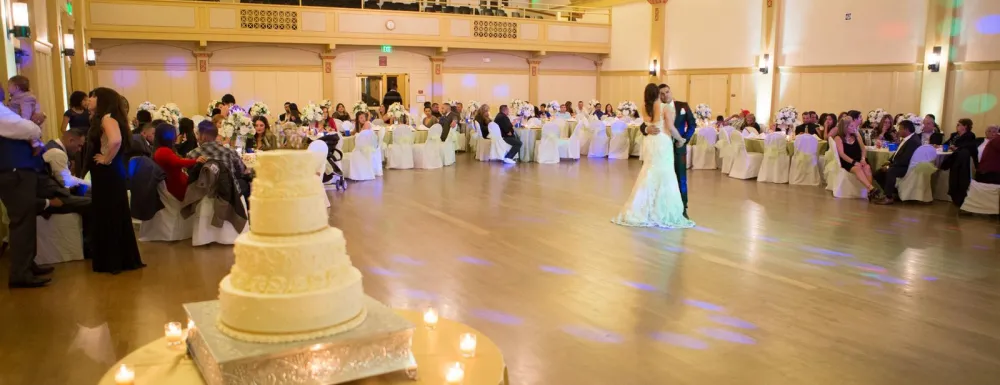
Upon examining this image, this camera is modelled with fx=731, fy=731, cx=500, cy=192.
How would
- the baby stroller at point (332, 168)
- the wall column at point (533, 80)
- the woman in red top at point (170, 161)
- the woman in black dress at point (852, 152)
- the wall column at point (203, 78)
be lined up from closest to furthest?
the woman in red top at point (170, 161) → the woman in black dress at point (852, 152) → the baby stroller at point (332, 168) → the wall column at point (203, 78) → the wall column at point (533, 80)

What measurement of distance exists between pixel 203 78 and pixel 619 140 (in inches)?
397

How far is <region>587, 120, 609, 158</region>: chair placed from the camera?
1519 cm

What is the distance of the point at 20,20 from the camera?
7.31m

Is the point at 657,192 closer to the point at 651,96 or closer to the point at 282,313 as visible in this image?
the point at 651,96

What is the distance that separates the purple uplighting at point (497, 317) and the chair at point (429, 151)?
8.36 meters

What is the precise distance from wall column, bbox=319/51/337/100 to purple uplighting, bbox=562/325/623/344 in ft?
Result: 50.7

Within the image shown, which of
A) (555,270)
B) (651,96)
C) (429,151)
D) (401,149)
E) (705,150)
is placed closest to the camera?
(555,270)

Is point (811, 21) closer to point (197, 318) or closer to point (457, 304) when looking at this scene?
point (457, 304)

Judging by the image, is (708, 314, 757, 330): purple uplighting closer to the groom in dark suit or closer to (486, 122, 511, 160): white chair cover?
the groom in dark suit

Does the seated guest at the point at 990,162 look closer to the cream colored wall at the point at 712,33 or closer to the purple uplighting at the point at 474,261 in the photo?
the purple uplighting at the point at 474,261

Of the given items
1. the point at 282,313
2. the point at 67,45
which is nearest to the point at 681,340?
the point at 282,313

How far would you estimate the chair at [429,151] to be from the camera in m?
13.0

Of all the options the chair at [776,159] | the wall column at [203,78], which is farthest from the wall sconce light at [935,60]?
the wall column at [203,78]

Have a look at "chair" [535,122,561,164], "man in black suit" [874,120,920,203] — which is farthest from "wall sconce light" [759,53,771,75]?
"man in black suit" [874,120,920,203]
